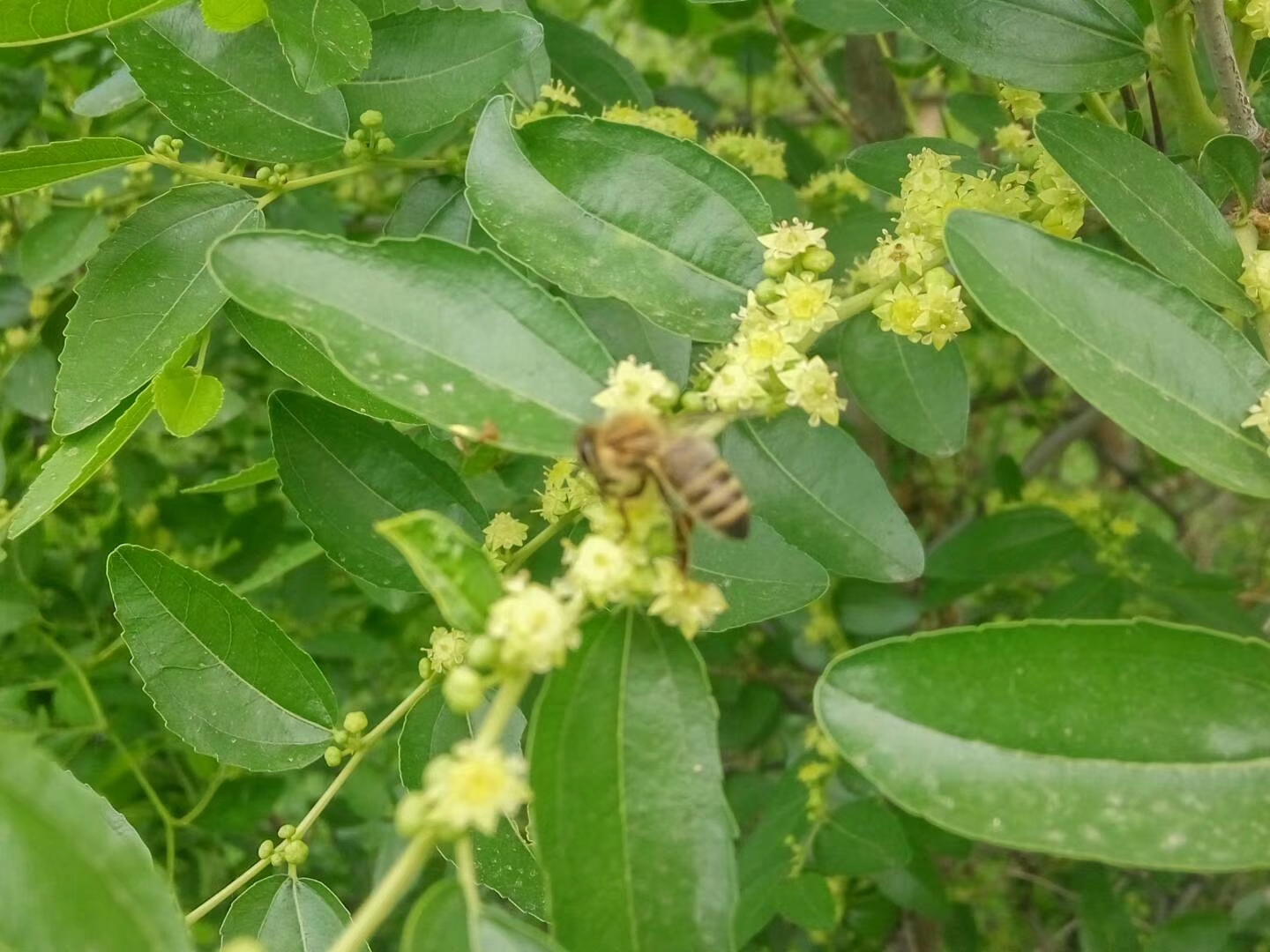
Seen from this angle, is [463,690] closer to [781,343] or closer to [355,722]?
[781,343]

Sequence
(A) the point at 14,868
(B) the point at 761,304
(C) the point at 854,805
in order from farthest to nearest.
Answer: (C) the point at 854,805 < (B) the point at 761,304 < (A) the point at 14,868

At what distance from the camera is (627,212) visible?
4.78 feet

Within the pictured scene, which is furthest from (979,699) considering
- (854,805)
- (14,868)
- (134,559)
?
(854,805)

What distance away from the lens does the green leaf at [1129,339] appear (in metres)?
1.14

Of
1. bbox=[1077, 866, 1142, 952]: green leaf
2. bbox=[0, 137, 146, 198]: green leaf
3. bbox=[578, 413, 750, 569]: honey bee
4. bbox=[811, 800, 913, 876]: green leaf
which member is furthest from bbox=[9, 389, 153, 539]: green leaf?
bbox=[1077, 866, 1142, 952]: green leaf

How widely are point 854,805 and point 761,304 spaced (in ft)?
5.09

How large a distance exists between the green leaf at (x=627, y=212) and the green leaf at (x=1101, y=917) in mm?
2351

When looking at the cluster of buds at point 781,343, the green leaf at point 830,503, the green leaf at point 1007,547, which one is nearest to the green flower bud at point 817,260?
the cluster of buds at point 781,343

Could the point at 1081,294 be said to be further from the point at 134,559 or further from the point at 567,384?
the point at 134,559

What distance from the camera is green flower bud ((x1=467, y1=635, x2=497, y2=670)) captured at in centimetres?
100

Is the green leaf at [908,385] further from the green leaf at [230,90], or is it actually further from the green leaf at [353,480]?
the green leaf at [230,90]

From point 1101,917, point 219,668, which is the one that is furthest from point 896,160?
point 1101,917

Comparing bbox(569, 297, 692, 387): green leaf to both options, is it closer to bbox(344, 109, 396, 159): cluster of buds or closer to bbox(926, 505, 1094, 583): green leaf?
bbox(344, 109, 396, 159): cluster of buds

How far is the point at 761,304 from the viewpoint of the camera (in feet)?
4.71
